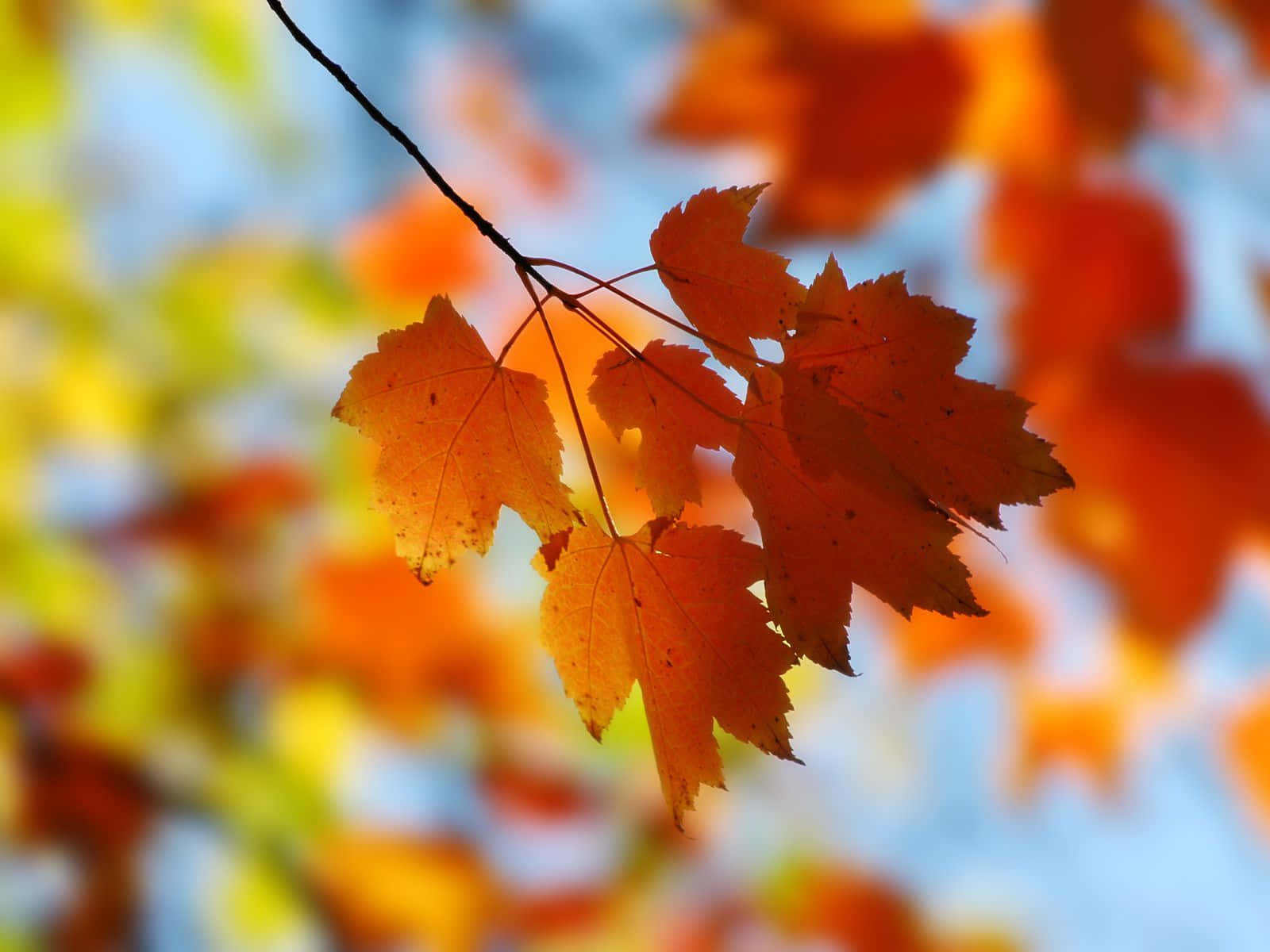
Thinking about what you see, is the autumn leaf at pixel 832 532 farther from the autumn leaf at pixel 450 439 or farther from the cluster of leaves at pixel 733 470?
the autumn leaf at pixel 450 439

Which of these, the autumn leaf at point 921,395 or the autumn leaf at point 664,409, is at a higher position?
the autumn leaf at point 664,409

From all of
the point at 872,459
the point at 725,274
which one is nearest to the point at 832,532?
the point at 872,459

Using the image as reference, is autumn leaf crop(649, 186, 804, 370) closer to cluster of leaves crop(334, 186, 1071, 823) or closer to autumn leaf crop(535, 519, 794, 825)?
cluster of leaves crop(334, 186, 1071, 823)

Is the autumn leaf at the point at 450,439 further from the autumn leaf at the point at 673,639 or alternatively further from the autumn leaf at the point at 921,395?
the autumn leaf at the point at 921,395

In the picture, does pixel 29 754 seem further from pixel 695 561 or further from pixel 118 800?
pixel 695 561

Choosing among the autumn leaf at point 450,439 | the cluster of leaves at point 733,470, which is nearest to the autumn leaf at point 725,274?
the cluster of leaves at point 733,470

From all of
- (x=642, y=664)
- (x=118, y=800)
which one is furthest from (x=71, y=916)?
(x=642, y=664)

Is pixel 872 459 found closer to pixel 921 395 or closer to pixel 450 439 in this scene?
pixel 921 395
